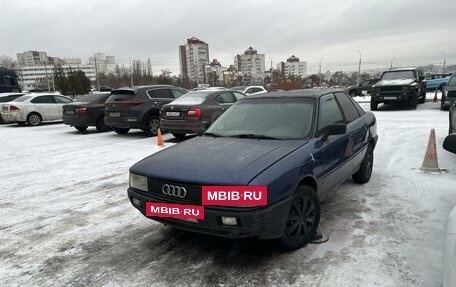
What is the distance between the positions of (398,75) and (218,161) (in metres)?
17.1

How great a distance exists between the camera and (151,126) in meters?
11.5

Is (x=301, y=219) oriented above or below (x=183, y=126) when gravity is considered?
below

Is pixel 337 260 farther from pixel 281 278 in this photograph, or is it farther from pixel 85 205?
pixel 85 205

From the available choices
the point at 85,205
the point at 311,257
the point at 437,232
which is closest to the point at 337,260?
the point at 311,257

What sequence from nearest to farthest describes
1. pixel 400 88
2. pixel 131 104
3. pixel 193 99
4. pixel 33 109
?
1. pixel 193 99
2. pixel 131 104
3. pixel 33 109
4. pixel 400 88

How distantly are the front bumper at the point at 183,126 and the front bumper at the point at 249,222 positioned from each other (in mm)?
6385

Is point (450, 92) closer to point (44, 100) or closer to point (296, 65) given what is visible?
point (44, 100)

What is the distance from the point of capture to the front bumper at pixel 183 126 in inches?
375

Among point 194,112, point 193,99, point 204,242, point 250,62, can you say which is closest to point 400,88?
point 193,99

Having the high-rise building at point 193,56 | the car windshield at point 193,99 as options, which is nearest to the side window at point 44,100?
the car windshield at point 193,99

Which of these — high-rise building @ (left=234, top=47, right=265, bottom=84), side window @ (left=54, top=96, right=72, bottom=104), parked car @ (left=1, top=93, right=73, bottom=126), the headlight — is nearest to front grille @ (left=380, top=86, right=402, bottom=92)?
side window @ (left=54, top=96, right=72, bottom=104)

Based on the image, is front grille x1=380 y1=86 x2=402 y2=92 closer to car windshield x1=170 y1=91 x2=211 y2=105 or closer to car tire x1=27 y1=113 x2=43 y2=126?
car windshield x1=170 y1=91 x2=211 y2=105

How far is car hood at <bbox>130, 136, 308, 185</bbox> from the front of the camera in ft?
10.2

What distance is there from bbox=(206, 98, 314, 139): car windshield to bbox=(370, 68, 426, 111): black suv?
1391 centimetres
